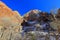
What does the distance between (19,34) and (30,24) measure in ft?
4.32

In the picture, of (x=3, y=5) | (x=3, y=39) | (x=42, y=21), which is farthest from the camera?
(x=3, y=5)

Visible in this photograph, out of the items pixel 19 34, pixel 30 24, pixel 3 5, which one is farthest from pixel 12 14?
pixel 19 34

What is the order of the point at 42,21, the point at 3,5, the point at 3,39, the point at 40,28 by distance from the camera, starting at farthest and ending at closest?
the point at 3,5 → the point at 42,21 → the point at 40,28 → the point at 3,39

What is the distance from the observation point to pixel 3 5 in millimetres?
15977

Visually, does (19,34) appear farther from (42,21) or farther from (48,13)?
(48,13)

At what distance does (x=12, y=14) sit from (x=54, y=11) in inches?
303

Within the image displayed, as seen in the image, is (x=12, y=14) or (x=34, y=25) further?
(x=12, y=14)

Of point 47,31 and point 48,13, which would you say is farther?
point 48,13

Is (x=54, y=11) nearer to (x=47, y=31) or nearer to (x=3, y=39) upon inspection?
(x=47, y=31)

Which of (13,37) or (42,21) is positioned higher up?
(42,21)

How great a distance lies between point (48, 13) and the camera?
9664mm

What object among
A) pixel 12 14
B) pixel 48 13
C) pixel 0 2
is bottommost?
pixel 48 13

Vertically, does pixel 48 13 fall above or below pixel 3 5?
below

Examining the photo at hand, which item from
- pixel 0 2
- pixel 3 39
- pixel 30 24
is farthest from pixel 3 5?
pixel 3 39
